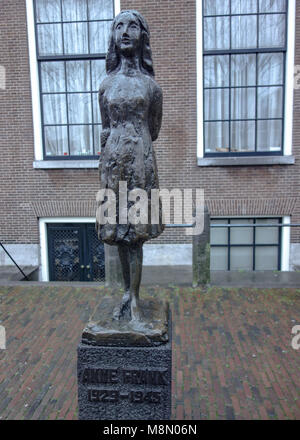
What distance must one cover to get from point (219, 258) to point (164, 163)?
118 inches

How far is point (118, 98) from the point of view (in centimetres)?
279

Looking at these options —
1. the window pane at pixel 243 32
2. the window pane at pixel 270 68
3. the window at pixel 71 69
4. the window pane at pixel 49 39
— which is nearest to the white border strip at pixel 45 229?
the window at pixel 71 69

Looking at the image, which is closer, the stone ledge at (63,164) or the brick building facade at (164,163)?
the brick building facade at (164,163)

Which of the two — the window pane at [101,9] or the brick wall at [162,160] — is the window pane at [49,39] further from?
the window pane at [101,9]

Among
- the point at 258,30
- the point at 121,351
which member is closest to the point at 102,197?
the point at 121,351

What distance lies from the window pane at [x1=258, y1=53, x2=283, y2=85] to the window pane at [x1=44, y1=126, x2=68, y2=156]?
521cm

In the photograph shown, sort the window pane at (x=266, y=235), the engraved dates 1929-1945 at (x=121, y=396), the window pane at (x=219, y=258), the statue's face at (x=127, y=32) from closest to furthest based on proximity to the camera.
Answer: the statue's face at (x=127, y=32)
the engraved dates 1929-1945 at (x=121, y=396)
the window pane at (x=266, y=235)
the window pane at (x=219, y=258)

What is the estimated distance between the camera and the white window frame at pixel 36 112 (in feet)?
28.5

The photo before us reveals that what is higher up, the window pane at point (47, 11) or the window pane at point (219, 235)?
the window pane at point (47, 11)

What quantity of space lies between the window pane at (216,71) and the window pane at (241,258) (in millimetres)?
4274

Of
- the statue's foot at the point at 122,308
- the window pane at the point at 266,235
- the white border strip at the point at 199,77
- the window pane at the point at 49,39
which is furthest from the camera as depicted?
the window pane at the point at 266,235

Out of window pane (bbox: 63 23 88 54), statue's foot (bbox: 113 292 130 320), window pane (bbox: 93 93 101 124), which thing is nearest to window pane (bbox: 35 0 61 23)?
window pane (bbox: 63 23 88 54)

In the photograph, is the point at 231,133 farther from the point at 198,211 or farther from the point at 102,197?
the point at 102,197

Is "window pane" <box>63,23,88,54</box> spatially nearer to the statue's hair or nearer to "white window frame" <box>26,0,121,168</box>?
"white window frame" <box>26,0,121,168</box>
